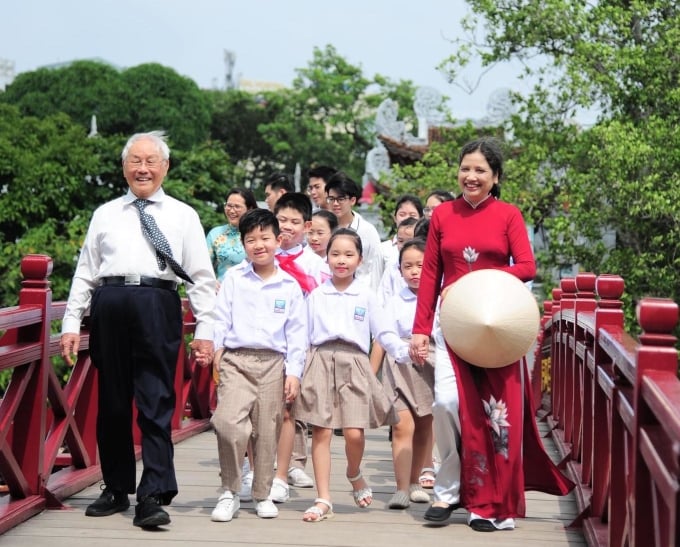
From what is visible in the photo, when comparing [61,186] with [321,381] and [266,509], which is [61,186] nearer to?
[321,381]

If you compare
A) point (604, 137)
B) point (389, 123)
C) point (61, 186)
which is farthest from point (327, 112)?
point (604, 137)

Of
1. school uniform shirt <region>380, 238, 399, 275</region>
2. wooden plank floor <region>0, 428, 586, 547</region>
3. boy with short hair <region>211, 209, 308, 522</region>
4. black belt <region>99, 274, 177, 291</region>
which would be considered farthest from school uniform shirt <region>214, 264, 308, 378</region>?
school uniform shirt <region>380, 238, 399, 275</region>

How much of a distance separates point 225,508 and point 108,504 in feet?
1.76

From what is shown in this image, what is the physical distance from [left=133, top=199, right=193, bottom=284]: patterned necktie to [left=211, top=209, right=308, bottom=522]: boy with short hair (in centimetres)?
42

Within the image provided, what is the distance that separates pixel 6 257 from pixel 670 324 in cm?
1816

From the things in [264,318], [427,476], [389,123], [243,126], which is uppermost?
[243,126]

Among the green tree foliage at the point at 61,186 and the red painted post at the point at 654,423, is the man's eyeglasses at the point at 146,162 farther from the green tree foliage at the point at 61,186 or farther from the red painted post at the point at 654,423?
the green tree foliage at the point at 61,186

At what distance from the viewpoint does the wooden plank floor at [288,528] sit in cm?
509

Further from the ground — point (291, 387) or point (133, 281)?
point (133, 281)

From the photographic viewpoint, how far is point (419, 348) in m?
5.56

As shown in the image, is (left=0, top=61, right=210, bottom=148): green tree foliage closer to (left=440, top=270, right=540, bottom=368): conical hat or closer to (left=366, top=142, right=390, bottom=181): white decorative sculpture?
(left=366, top=142, right=390, bottom=181): white decorative sculpture

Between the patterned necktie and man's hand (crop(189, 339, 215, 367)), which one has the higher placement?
the patterned necktie

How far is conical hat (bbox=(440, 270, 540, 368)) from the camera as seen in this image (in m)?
5.19

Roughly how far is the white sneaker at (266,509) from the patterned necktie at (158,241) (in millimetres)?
1127
